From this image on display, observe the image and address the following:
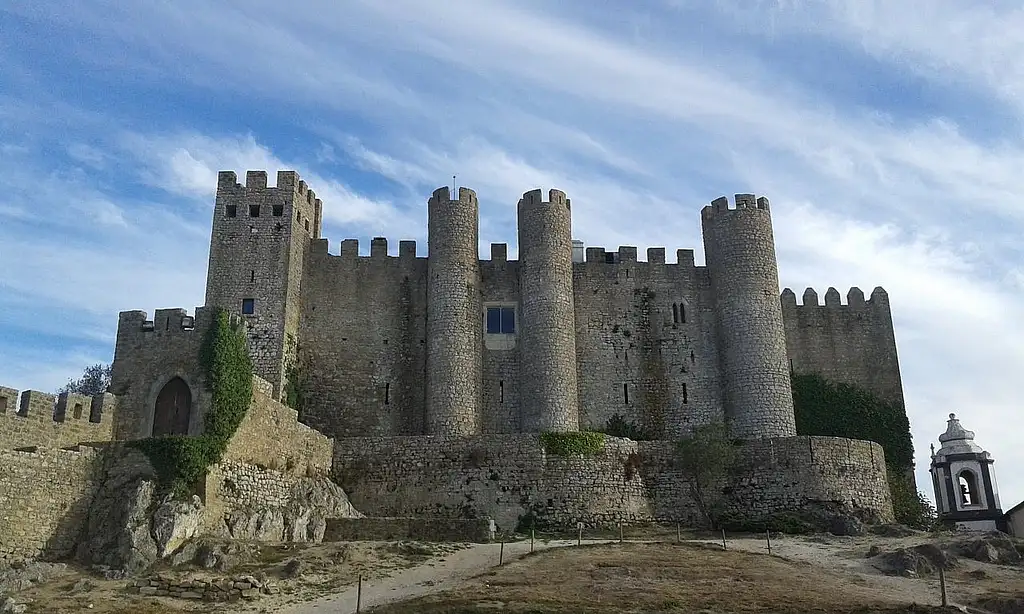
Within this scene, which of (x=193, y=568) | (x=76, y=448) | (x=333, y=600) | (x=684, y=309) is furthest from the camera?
(x=684, y=309)

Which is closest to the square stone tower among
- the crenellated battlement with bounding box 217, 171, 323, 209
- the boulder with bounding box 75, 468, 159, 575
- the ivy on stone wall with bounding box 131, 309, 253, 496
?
the crenellated battlement with bounding box 217, 171, 323, 209

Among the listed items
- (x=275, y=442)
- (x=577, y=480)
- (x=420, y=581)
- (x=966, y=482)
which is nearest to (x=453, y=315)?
(x=577, y=480)

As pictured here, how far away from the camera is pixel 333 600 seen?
21266 millimetres

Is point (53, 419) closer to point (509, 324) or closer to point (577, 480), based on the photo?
point (577, 480)

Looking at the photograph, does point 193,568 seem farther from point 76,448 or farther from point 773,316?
point 773,316

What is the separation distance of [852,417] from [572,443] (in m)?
15.7

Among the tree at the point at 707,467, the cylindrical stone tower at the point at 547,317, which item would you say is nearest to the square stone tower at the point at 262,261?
the cylindrical stone tower at the point at 547,317

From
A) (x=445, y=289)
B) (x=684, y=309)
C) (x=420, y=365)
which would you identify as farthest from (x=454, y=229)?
(x=684, y=309)

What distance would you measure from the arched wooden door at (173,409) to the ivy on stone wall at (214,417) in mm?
863

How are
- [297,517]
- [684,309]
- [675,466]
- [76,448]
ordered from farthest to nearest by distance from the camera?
[684,309] < [675,466] < [297,517] < [76,448]

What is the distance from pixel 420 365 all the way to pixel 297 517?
13.5m

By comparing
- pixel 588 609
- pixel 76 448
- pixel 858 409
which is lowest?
pixel 588 609

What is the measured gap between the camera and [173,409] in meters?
27.7

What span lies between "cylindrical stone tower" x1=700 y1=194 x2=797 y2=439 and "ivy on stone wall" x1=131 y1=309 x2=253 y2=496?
68.2 feet
